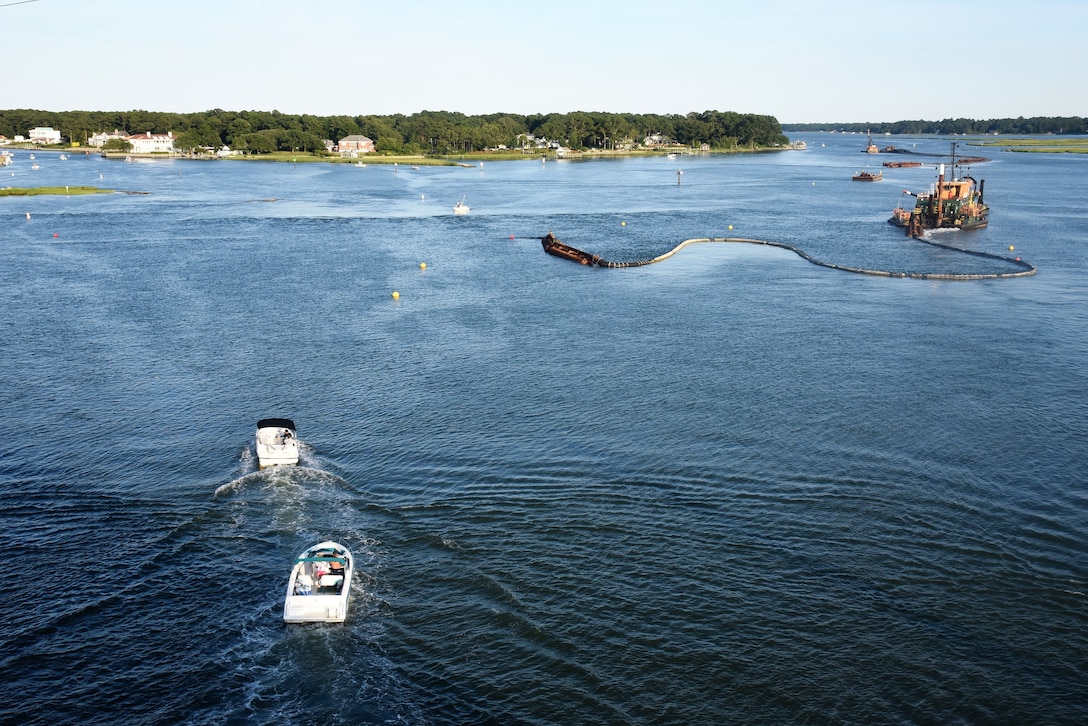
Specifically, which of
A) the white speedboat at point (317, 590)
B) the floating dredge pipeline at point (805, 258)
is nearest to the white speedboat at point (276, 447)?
the white speedboat at point (317, 590)

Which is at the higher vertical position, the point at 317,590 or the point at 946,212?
the point at 946,212

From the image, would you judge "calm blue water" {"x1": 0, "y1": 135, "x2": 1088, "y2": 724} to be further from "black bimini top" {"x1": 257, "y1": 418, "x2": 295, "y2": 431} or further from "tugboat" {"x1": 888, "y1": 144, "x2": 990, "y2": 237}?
"tugboat" {"x1": 888, "y1": 144, "x2": 990, "y2": 237}

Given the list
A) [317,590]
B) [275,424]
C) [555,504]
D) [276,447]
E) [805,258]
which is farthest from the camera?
[805,258]

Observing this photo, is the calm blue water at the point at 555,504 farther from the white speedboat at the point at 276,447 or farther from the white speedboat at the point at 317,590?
the white speedboat at the point at 276,447

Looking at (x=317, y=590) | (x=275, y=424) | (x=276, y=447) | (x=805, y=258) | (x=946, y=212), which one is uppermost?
(x=946, y=212)

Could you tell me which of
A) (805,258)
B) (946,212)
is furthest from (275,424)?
(946,212)

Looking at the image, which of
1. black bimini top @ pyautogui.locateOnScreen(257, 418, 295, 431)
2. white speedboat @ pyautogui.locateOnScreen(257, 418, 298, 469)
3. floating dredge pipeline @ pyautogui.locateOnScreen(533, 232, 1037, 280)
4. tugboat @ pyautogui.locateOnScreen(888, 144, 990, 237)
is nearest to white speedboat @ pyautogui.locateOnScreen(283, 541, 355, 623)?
white speedboat @ pyautogui.locateOnScreen(257, 418, 298, 469)

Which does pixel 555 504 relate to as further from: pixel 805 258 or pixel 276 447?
pixel 805 258
